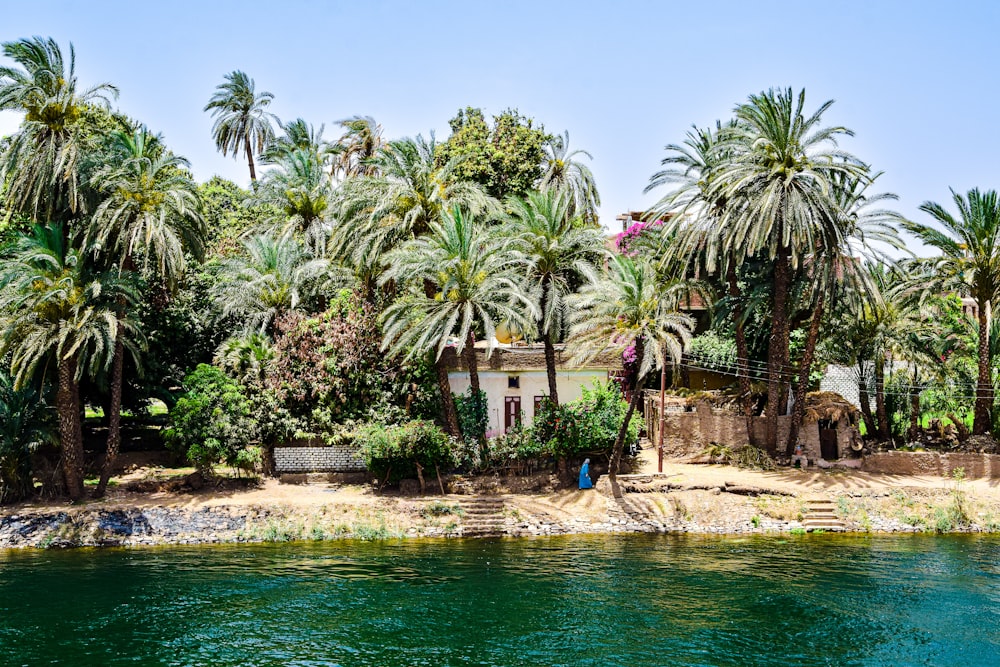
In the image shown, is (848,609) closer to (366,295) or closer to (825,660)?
(825,660)

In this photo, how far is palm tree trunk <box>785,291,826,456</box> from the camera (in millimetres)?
37688

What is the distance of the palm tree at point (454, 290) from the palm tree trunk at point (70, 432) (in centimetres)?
1134

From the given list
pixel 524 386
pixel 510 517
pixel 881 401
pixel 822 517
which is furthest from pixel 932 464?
pixel 510 517

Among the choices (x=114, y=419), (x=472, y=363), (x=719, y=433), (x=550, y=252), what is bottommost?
(x=719, y=433)

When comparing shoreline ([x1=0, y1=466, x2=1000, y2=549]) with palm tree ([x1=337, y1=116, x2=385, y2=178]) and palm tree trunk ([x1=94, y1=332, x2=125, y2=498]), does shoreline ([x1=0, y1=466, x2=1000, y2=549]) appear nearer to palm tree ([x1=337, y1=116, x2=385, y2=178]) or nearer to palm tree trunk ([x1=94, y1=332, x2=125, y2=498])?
palm tree trunk ([x1=94, y1=332, x2=125, y2=498])

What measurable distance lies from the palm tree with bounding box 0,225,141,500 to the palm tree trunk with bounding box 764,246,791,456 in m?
24.8

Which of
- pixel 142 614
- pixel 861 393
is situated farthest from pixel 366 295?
pixel 861 393

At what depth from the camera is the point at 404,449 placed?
34.8 metres

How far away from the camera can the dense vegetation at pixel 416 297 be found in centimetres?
3353

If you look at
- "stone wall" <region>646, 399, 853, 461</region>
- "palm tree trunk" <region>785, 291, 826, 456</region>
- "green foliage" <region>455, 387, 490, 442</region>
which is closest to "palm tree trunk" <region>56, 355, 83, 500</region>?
"green foliage" <region>455, 387, 490, 442</region>

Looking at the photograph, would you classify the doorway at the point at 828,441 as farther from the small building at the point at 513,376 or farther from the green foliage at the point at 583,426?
the small building at the point at 513,376

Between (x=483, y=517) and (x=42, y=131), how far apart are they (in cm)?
2111

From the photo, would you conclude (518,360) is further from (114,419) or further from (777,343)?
(114,419)

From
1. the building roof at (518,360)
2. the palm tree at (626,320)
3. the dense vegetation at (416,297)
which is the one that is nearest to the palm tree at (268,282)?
the dense vegetation at (416,297)
